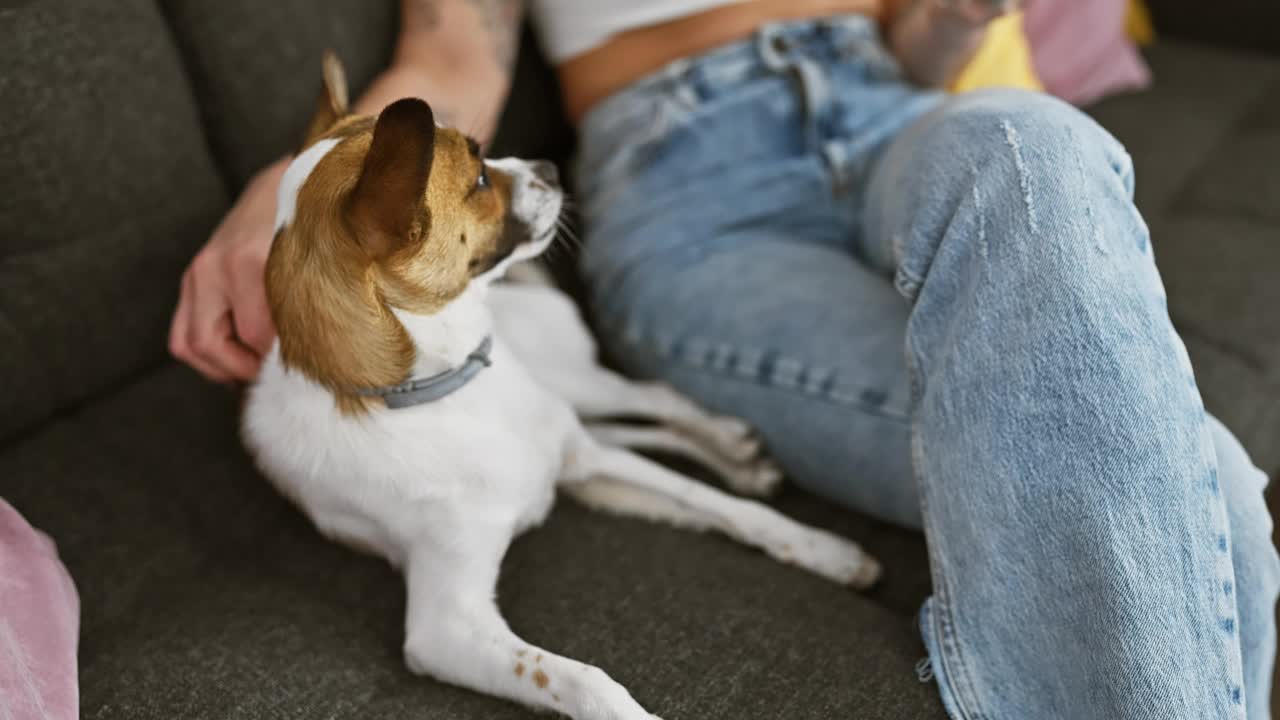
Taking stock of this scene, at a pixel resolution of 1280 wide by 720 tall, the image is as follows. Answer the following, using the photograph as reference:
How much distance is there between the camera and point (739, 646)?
111 cm

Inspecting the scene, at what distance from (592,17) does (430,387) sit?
782 millimetres

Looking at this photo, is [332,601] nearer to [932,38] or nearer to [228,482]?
[228,482]

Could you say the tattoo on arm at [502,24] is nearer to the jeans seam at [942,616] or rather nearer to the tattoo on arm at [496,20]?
the tattoo on arm at [496,20]

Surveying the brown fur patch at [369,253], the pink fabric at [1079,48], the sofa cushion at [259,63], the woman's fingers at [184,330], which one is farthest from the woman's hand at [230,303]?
the pink fabric at [1079,48]

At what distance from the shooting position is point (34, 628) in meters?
1.06

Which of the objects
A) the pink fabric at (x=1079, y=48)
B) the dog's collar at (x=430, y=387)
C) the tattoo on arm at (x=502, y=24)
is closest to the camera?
the dog's collar at (x=430, y=387)

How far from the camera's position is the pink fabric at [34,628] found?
0.98 meters

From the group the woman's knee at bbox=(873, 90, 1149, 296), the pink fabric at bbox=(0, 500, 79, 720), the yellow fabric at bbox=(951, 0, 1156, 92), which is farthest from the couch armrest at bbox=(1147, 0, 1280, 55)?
the pink fabric at bbox=(0, 500, 79, 720)

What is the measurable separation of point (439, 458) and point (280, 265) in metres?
0.28

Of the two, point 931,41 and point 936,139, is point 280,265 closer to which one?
point 936,139

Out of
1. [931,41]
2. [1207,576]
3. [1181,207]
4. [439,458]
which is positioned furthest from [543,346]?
[1181,207]

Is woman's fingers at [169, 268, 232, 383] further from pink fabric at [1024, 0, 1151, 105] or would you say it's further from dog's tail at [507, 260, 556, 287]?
pink fabric at [1024, 0, 1151, 105]

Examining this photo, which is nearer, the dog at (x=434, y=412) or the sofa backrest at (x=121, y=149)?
the dog at (x=434, y=412)

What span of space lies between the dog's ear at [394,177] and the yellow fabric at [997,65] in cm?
110
